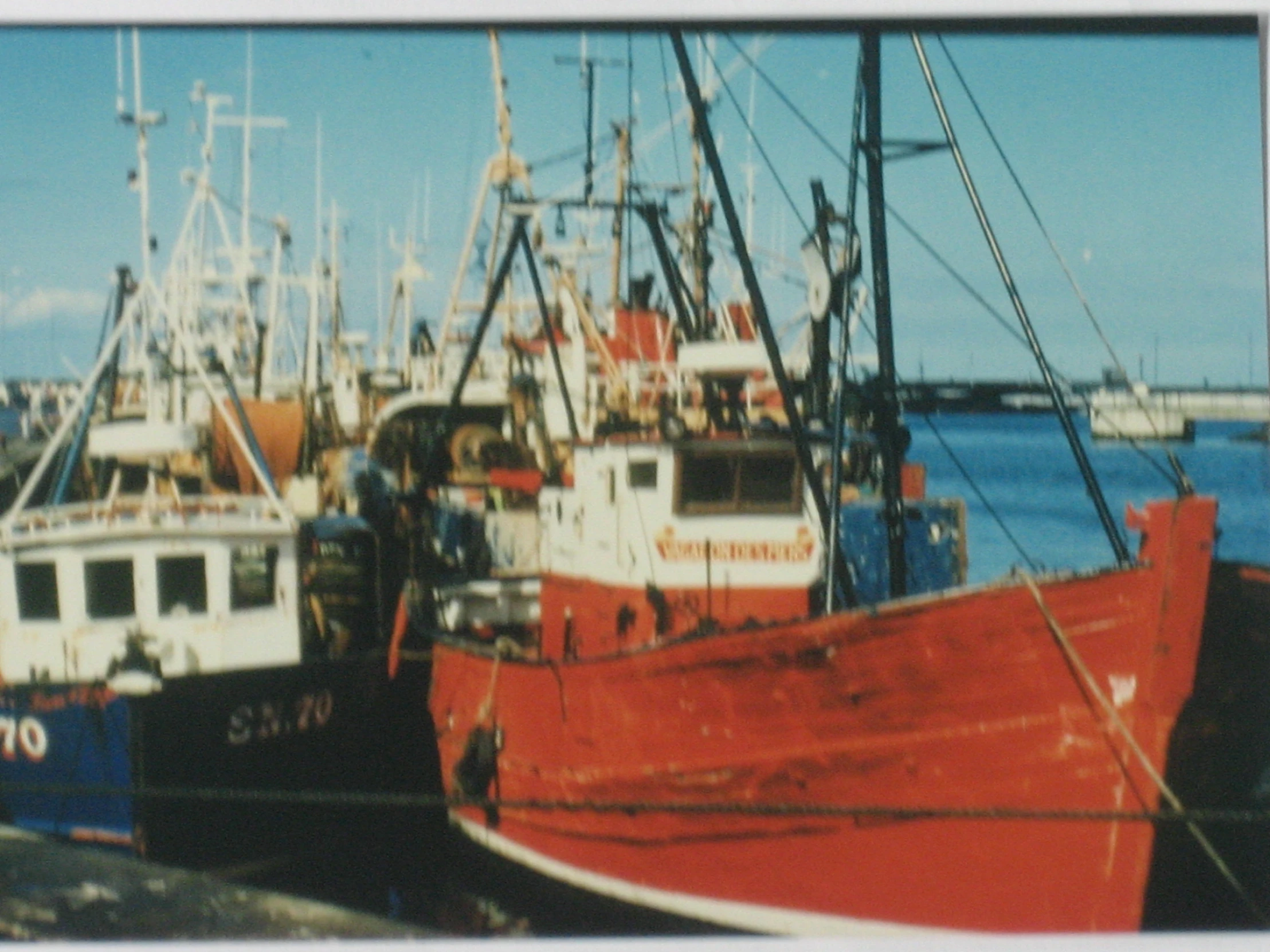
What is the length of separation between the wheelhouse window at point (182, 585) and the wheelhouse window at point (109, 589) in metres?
0.13

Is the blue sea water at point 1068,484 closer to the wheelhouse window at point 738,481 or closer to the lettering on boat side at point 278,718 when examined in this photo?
the wheelhouse window at point 738,481

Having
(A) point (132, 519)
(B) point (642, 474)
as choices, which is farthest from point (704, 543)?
(A) point (132, 519)

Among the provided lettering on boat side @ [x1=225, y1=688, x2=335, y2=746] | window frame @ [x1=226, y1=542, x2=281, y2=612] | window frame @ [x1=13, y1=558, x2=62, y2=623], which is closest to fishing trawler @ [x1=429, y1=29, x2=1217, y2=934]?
lettering on boat side @ [x1=225, y1=688, x2=335, y2=746]

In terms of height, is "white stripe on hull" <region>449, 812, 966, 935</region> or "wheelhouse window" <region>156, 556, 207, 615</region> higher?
"wheelhouse window" <region>156, 556, 207, 615</region>

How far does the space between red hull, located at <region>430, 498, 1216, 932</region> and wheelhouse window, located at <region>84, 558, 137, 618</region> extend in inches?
85.7

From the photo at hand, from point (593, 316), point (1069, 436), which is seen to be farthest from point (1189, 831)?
point (593, 316)

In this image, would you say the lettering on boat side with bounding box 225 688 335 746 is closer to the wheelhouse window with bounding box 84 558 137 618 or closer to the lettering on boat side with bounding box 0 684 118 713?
the lettering on boat side with bounding box 0 684 118 713

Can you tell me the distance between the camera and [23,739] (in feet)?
16.3

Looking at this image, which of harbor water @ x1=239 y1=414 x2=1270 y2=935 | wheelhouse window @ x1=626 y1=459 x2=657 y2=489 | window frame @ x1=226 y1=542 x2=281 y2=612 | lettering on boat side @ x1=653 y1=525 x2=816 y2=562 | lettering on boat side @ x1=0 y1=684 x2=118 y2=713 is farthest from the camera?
wheelhouse window @ x1=626 y1=459 x2=657 y2=489

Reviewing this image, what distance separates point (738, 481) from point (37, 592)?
3310 millimetres

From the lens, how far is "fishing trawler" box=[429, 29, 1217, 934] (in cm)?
364

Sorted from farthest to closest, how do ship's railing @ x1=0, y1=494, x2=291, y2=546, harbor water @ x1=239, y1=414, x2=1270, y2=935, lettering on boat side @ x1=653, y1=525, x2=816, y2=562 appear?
lettering on boat side @ x1=653, y1=525, x2=816, y2=562 → ship's railing @ x1=0, y1=494, x2=291, y2=546 → harbor water @ x1=239, y1=414, x2=1270, y2=935

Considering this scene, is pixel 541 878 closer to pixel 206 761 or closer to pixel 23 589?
pixel 206 761

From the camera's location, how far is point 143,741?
481 centimetres
